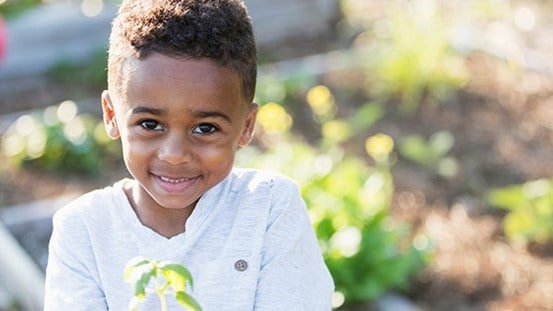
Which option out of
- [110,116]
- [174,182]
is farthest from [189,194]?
[110,116]

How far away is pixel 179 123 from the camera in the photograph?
2090mm

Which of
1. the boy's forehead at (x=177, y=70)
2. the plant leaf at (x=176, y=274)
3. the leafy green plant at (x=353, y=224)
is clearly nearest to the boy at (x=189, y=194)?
the boy's forehead at (x=177, y=70)

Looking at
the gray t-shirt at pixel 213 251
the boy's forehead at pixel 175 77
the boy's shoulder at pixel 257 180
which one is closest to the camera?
the boy's forehead at pixel 175 77

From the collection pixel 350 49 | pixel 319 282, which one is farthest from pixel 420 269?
pixel 350 49

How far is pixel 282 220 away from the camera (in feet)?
7.43

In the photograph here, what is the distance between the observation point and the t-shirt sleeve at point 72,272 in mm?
2203

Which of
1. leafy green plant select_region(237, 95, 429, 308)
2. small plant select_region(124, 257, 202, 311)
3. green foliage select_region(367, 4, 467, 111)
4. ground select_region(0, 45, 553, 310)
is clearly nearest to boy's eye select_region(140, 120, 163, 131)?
small plant select_region(124, 257, 202, 311)

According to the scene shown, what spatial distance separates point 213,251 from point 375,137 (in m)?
2.70

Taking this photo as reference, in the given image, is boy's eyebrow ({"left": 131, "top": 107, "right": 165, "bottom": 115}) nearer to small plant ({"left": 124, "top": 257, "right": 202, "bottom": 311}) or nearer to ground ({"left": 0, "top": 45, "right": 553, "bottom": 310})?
small plant ({"left": 124, "top": 257, "right": 202, "bottom": 311})

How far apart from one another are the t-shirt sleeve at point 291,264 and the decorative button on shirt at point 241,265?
0.11 feet

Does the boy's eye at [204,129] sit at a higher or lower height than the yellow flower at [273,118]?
higher

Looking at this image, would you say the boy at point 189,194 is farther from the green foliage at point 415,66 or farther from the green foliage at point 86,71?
the green foliage at point 86,71

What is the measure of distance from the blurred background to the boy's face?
1.68 meters

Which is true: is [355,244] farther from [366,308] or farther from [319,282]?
[319,282]
